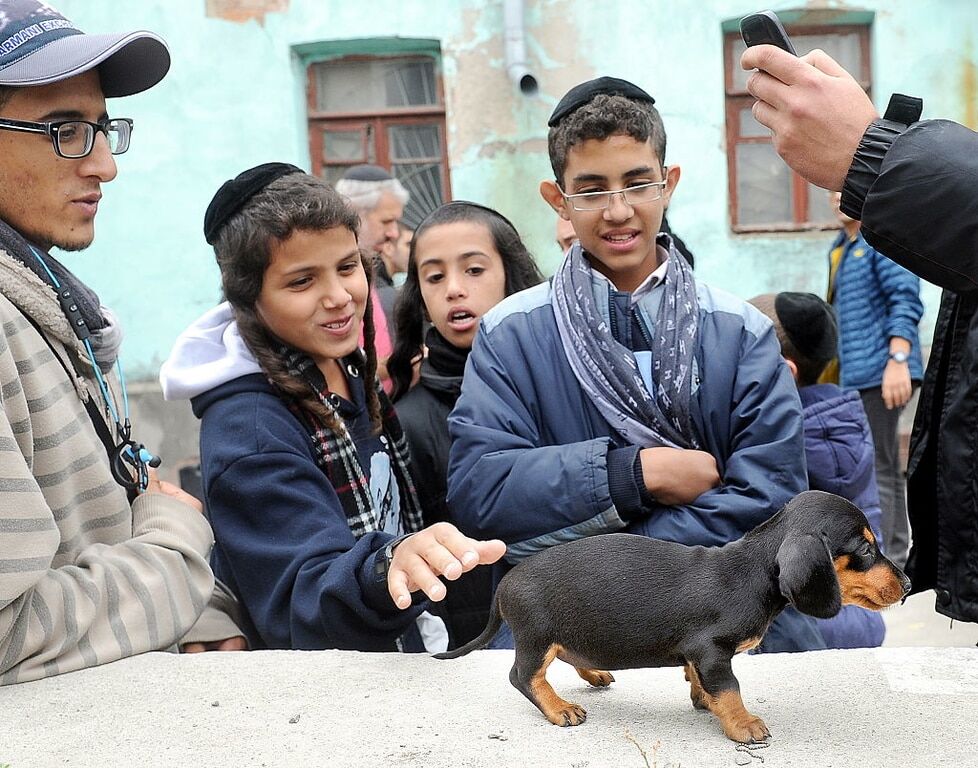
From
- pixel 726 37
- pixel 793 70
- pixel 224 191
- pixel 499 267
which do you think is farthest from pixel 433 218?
pixel 726 37

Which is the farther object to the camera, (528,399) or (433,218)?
(433,218)

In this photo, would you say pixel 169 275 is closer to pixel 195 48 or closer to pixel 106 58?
pixel 195 48

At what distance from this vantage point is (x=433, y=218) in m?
3.32

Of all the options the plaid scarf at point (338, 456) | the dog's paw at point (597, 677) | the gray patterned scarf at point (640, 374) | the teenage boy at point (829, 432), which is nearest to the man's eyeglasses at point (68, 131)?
the plaid scarf at point (338, 456)

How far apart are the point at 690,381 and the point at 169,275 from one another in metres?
6.88

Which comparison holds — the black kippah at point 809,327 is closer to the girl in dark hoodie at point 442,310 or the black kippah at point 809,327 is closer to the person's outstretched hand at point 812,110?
the girl in dark hoodie at point 442,310

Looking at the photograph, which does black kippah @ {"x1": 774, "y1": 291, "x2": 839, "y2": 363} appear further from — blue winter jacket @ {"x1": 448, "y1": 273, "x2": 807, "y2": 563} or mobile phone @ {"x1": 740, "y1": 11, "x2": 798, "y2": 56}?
mobile phone @ {"x1": 740, "y1": 11, "x2": 798, "y2": 56}

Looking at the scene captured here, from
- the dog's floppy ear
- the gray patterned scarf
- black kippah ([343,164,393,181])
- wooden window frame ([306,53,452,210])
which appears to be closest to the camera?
the dog's floppy ear

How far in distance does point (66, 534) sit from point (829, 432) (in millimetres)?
2088

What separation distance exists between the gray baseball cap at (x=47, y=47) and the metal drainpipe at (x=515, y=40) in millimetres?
6042

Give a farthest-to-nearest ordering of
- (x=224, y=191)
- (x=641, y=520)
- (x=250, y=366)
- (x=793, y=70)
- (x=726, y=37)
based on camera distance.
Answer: (x=726, y=37)
(x=224, y=191)
(x=250, y=366)
(x=641, y=520)
(x=793, y=70)

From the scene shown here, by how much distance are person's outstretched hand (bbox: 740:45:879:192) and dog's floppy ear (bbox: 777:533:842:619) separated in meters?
0.58

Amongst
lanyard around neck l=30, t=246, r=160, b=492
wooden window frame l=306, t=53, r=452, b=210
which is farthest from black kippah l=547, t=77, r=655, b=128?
wooden window frame l=306, t=53, r=452, b=210

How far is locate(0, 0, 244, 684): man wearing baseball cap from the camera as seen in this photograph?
1777mm
